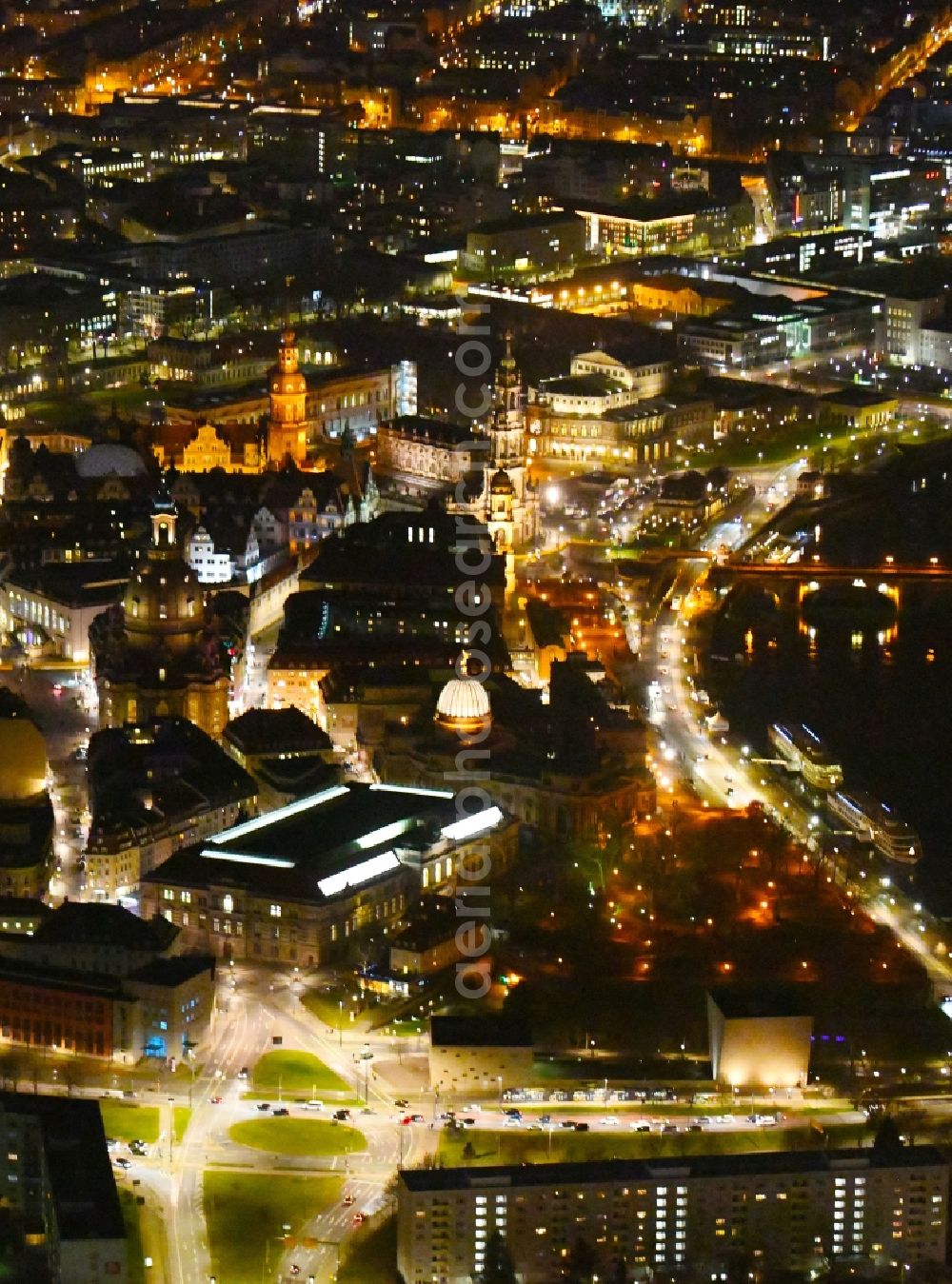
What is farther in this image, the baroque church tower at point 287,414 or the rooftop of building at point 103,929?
the baroque church tower at point 287,414

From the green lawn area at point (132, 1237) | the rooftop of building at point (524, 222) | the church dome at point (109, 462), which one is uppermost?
the green lawn area at point (132, 1237)

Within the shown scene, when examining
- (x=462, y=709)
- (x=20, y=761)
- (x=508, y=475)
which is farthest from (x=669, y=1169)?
(x=508, y=475)

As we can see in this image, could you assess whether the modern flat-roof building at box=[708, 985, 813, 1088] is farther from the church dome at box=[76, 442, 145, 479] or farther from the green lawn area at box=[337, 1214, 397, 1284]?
the church dome at box=[76, 442, 145, 479]

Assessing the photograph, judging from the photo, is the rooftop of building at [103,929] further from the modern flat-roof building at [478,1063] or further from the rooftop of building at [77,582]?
the rooftop of building at [77,582]

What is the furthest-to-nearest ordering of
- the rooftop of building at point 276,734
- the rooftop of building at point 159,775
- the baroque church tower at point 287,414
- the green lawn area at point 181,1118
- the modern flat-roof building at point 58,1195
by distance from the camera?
the baroque church tower at point 287,414, the rooftop of building at point 276,734, the rooftop of building at point 159,775, the green lawn area at point 181,1118, the modern flat-roof building at point 58,1195

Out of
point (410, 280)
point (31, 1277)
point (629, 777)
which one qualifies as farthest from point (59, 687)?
point (410, 280)

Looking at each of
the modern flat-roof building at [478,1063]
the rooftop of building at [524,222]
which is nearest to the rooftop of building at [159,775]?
the modern flat-roof building at [478,1063]

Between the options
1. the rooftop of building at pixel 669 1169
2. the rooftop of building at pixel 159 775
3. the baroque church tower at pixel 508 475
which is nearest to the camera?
the rooftop of building at pixel 669 1169
